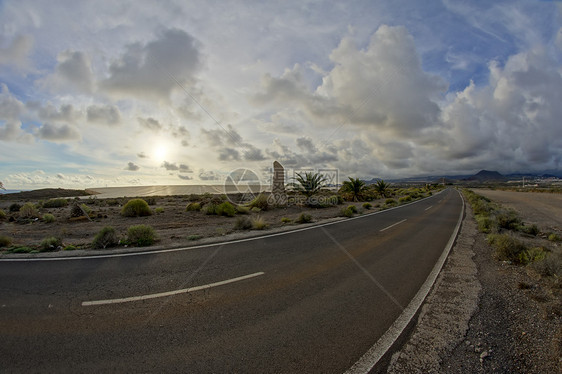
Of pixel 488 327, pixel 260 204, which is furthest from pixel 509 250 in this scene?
pixel 260 204

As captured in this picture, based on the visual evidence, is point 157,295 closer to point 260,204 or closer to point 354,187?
point 260,204

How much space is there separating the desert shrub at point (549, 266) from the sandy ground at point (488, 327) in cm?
23

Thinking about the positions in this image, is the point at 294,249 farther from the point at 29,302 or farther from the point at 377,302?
the point at 29,302

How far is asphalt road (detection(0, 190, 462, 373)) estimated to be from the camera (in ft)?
9.41

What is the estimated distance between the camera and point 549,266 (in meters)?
5.67

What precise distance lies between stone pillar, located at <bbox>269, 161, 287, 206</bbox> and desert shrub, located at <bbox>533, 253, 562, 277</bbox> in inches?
713

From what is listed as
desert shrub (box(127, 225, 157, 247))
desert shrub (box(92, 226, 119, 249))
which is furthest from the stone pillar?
desert shrub (box(92, 226, 119, 249))

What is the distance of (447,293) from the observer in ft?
16.1

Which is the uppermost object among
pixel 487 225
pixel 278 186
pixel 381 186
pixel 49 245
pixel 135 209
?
pixel 278 186

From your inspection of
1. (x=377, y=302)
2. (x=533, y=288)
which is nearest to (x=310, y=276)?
(x=377, y=302)

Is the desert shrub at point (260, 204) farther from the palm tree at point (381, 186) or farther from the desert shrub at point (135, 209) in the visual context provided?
the palm tree at point (381, 186)

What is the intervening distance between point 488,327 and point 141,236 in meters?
9.99

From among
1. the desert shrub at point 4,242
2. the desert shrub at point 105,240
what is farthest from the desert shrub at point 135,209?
the desert shrub at point 105,240

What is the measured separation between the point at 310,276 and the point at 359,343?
7.71ft
